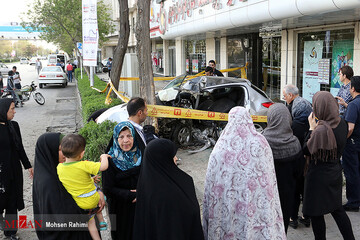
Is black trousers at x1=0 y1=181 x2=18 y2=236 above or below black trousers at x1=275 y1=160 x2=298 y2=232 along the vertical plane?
below

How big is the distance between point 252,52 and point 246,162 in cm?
1471

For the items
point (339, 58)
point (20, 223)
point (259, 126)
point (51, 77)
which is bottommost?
point (20, 223)

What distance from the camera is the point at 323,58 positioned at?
10953mm

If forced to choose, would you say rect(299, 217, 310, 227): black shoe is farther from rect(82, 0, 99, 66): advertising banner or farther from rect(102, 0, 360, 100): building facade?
rect(82, 0, 99, 66): advertising banner

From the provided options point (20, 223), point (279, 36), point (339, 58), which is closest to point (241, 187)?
point (20, 223)

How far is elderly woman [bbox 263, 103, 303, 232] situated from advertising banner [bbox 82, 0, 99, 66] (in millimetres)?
8043

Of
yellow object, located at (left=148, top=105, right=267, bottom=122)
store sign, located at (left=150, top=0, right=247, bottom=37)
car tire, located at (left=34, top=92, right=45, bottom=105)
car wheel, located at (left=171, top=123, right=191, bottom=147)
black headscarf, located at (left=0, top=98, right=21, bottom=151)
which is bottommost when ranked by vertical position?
car wheel, located at (left=171, top=123, right=191, bottom=147)

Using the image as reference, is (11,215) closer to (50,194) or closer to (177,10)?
(50,194)

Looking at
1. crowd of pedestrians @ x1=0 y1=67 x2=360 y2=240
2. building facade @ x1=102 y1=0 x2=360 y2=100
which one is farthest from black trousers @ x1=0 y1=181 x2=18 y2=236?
building facade @ x1=102 y1=0 x2=360 y2=100

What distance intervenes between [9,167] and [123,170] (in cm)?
186

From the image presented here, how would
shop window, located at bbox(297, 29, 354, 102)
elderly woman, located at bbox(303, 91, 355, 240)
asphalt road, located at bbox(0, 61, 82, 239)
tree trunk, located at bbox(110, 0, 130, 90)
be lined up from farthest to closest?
shop window, located at bbox(297, 29, 354, 102)
tree trunk, located at bbox(110, 0, 130, 90)
asphalt road, located at bbox(0, 61, 82, 239)
elderly woman, located at bbox(303, 91, 355, 240)

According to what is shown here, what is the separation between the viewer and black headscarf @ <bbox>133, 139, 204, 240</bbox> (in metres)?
2.51

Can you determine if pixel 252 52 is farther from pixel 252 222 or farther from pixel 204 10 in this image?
pixel 252 222

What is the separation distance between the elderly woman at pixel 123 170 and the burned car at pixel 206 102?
4.48 metres
